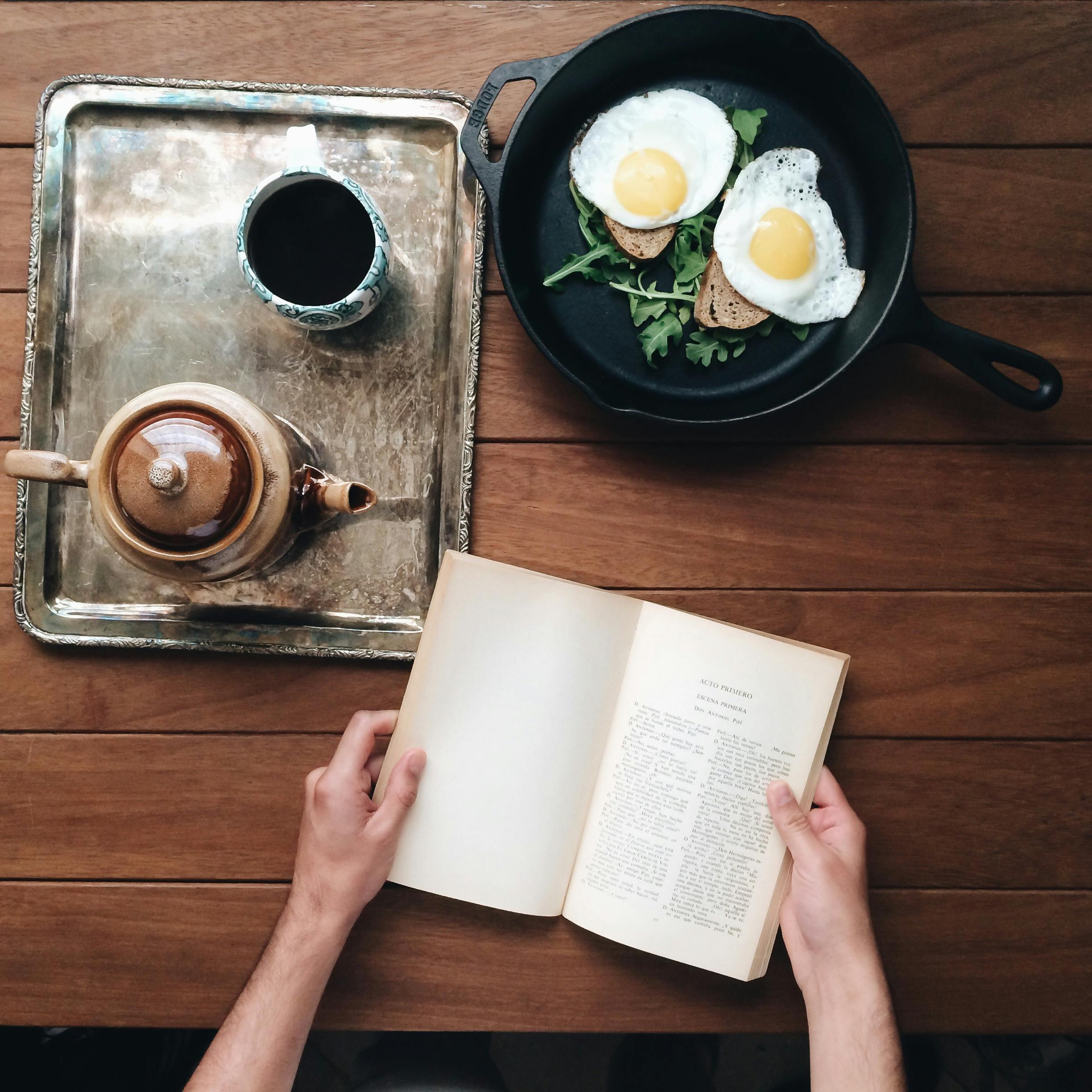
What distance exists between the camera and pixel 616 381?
0.79 meters

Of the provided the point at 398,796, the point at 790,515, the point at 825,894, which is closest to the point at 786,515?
the point at 790,515

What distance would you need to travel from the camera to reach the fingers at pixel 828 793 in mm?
765

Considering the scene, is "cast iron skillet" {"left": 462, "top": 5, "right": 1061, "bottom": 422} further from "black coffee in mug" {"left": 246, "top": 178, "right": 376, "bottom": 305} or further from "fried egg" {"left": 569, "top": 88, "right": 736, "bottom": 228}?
"black coffee in mug" {"left": 246, "top": 178, "right": 376, "bottom": 305}

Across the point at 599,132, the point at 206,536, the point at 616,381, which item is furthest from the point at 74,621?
the point at 599,132

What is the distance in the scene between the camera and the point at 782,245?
2.44 feet

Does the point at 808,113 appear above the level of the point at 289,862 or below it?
above

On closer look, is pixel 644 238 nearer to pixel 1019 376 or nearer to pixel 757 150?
pixel 757 150

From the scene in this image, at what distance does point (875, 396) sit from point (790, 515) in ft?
0.46

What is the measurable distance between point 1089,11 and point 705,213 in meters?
0.42

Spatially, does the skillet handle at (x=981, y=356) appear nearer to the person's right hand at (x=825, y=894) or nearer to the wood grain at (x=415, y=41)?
the wood grain at (x=415, y=41)

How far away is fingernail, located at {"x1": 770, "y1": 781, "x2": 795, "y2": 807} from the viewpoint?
0.75 meters

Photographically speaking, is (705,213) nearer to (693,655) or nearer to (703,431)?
(703,431)

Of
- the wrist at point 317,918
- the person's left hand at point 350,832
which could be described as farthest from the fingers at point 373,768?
the wrist at point 317,918

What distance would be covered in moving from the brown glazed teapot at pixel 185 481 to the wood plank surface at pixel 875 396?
8.8 inches
